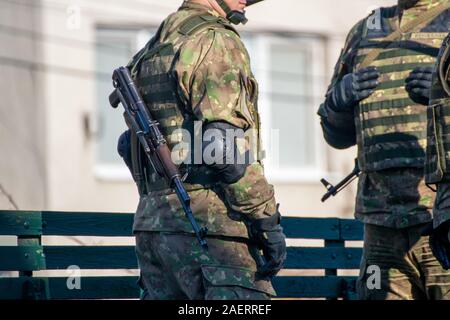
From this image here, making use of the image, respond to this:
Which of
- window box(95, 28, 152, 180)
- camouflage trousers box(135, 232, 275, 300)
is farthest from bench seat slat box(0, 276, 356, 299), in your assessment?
window box(95, 28, 152, 180)

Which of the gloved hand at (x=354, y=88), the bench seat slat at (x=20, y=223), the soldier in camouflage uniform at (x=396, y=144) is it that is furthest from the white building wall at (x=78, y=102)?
the soldier in camouflage uniform at (x=396, y=144)

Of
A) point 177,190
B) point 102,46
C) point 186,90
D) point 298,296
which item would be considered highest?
point 102,46

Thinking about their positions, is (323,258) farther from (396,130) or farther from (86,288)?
(86,288)

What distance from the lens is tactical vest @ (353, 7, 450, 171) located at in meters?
8.27

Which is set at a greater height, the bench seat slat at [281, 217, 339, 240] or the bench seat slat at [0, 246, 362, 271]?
the bench seat slat at [281, 217, 339, 240]

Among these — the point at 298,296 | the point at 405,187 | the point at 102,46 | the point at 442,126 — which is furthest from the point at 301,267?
the point at 102,46

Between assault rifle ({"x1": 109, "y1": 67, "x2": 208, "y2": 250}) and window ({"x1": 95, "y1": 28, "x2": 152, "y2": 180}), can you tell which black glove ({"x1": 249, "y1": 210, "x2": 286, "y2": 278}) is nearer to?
assault rifle ({"x1": 109, "y1": 67, "x2": 208, "y2": 250})

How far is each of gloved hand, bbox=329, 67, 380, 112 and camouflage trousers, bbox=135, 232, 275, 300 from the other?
5.68 feet

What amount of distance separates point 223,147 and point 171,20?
88cm

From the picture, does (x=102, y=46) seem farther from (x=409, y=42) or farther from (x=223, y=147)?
(x=223, y=147)

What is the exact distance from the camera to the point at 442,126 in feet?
24.1

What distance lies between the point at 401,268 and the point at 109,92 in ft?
34.1

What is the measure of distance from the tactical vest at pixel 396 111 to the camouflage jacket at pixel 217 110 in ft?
4.45

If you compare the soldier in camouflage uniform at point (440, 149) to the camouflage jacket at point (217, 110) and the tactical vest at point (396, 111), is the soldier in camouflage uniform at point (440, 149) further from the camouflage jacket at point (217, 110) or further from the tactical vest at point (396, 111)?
the camouflage jacket at point (217, 110)
